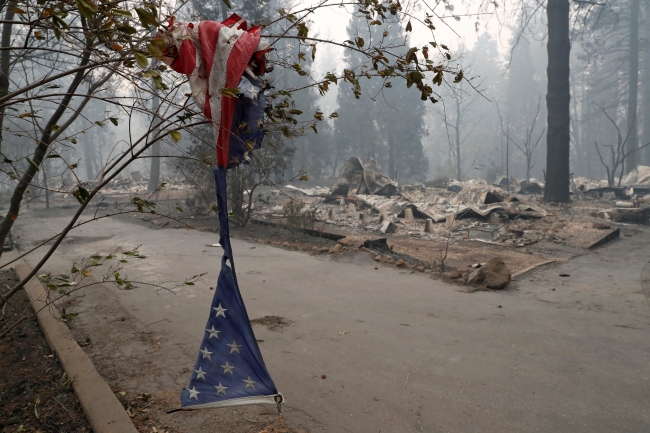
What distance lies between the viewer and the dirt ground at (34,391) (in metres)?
2.75

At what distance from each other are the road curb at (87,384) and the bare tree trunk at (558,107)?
15411mm

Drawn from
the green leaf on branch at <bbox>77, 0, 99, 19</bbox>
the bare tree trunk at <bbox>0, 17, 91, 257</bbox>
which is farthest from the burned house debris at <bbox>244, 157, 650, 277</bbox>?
the green leaf on branch at <bbox>77, 0, 99, 19</bbox>

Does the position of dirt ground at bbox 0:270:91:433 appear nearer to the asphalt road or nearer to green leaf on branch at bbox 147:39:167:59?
the asphalt road

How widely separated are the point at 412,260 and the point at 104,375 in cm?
543

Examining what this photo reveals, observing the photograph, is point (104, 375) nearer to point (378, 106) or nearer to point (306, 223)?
point (306, 223)

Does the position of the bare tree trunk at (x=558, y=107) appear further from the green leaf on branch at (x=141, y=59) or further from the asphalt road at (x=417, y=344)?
the green leaf on branch at (x=141, y=59)

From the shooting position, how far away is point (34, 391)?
3.17m

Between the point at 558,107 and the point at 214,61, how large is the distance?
15.9 m

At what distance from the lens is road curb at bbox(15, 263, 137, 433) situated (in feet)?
8.59

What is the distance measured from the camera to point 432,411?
9.48 ft

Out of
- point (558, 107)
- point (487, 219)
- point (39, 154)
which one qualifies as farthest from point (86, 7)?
point (558, 107)

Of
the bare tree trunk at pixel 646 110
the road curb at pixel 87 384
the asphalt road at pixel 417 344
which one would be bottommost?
the asphalt road at pixel 417 344

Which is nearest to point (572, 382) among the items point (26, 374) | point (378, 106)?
point (26, 374)

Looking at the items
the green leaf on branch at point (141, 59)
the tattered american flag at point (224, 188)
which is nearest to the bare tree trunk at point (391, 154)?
the tattered american flag at point (224, 188)
